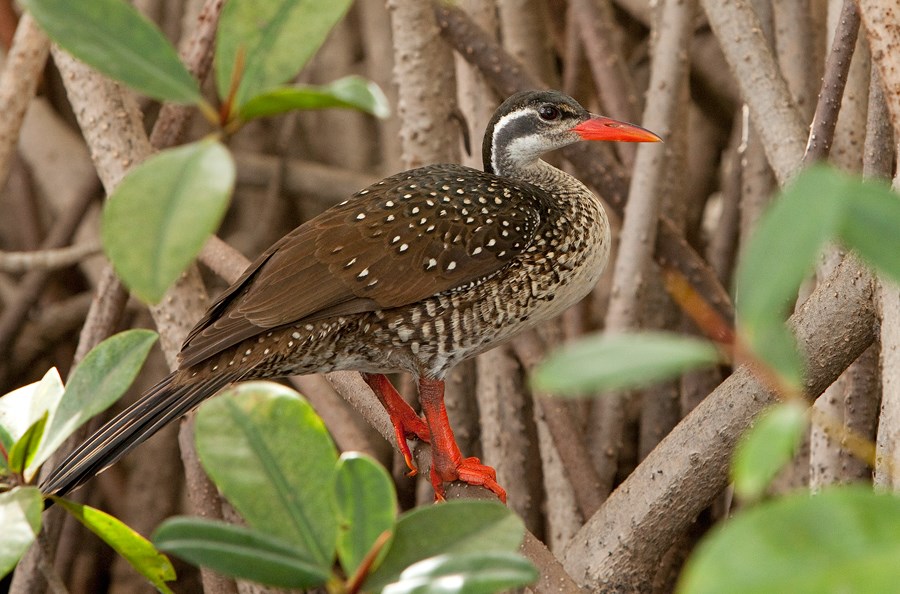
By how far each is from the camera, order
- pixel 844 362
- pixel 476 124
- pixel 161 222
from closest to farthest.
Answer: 1. pixel 161 222
2. pixel 844 362
3. pixel 476 124

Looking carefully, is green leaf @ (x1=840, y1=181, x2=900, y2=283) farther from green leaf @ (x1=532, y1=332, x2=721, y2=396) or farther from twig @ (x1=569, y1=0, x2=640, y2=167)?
twig @ (x1=569, y1=0, x2=640, y2=167)

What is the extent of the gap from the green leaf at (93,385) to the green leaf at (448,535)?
236 millimetres

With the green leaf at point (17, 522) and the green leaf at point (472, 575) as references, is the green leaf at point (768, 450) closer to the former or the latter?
the green leaf at point (472, 575)

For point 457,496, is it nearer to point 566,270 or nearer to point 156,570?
point 566,270

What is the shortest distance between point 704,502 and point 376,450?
2.12 m

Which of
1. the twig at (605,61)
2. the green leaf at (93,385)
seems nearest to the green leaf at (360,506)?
the green leaf at (93,385)

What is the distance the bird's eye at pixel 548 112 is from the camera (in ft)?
8.60

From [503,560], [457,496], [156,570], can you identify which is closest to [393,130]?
[457,496]

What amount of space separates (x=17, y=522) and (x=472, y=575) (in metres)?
0.36

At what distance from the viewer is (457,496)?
2279 millimetres

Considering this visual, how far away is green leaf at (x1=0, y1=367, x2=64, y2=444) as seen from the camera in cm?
93

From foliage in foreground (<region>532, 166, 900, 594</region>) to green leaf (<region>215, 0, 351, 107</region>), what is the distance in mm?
267

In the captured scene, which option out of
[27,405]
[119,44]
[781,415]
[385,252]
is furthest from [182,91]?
[385,252]

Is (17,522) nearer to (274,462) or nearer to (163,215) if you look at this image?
(274,462)
